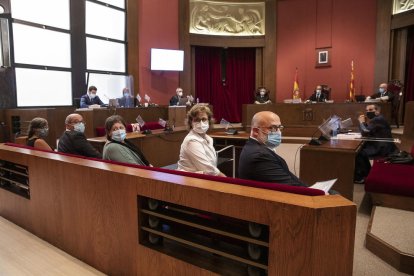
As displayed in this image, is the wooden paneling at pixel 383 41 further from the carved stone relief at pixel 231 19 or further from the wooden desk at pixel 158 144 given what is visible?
the wooden desk at pixel 158 144

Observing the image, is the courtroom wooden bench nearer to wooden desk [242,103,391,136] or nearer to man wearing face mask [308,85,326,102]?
wooden desk [242,103,391,136]

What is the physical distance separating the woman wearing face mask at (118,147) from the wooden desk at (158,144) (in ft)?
4.59

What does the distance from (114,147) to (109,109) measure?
3859 millimetres

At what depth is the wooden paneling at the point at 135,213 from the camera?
45.2 inches

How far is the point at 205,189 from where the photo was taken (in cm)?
139

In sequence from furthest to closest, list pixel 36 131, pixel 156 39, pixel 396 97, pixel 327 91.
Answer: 1. pixel 156 39
2. pixel 327 91
3. pixel 396 97
4. pixel 36 131

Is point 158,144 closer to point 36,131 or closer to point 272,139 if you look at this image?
point 36,131

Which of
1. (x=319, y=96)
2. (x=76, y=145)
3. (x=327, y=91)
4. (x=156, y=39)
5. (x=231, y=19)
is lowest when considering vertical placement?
(x=76, y=145)

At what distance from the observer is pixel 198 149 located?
246 centimetres

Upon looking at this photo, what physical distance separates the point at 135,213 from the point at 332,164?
2.22 metres

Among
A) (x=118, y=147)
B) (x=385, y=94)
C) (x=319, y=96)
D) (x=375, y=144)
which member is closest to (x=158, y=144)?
(x=118, y=147)

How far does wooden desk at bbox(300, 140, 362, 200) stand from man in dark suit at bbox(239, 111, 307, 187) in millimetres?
1372

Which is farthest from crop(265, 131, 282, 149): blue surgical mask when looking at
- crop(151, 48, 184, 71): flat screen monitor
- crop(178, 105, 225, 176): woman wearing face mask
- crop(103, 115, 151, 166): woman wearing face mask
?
crop(151, 48, 184, 71): flat screen monitor

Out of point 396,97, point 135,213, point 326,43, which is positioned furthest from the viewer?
point 326,43
